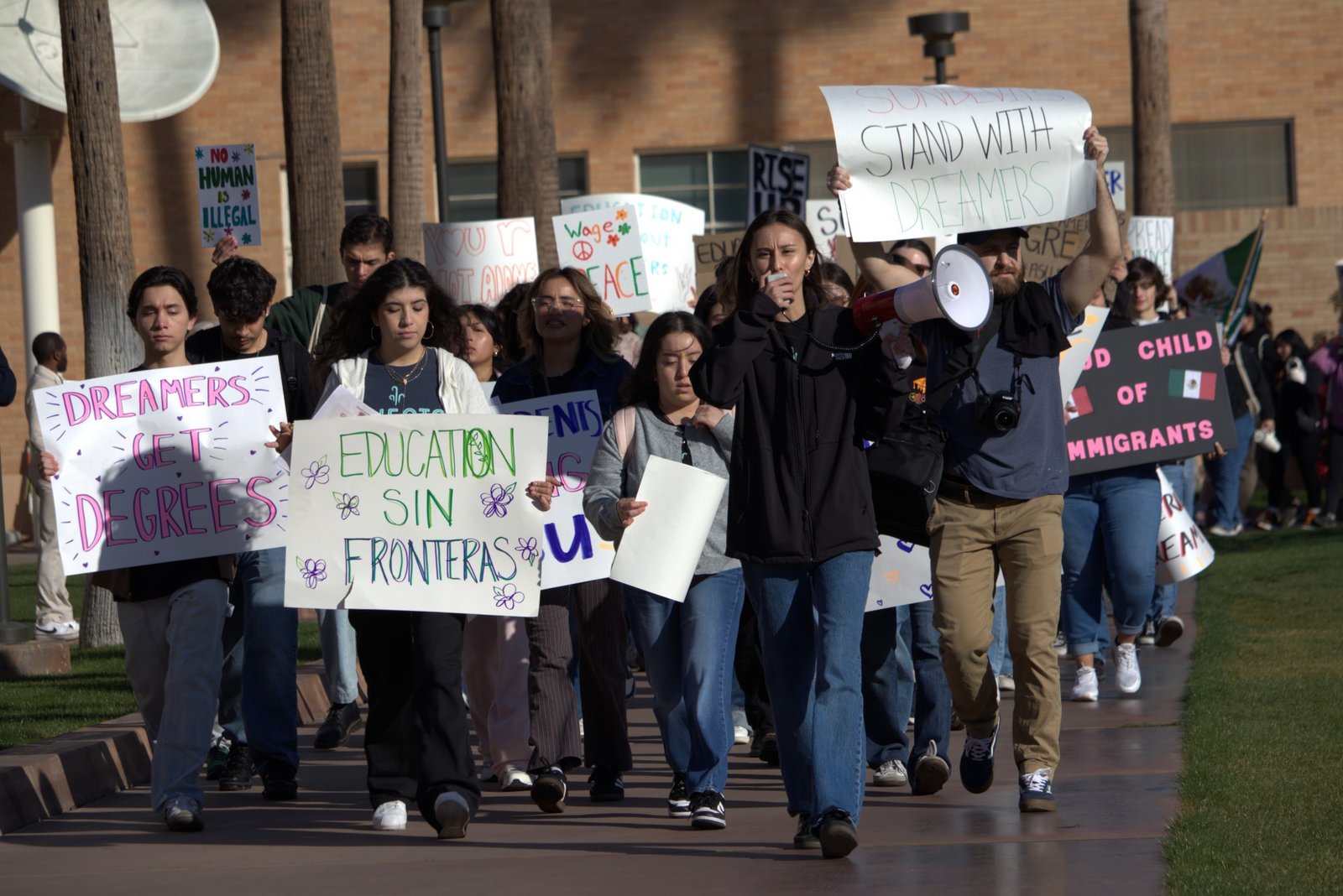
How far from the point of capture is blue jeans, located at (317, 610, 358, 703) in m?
9.27

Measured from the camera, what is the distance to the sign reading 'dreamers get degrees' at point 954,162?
726 cm

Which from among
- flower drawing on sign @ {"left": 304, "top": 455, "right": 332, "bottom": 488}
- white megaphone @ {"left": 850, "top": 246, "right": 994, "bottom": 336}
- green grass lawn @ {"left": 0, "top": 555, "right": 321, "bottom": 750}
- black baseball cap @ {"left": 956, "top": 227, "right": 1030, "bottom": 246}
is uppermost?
black baseball cap @ {"left": 956, "top": 227, "right": 1030, "bottom": 246}

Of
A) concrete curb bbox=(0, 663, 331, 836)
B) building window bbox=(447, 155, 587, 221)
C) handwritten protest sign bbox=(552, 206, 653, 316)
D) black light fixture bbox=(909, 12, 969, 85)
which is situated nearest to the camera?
concrete curb bbox=(0, 663, 331, 836)

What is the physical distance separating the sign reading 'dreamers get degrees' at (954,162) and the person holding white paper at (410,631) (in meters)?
1.58

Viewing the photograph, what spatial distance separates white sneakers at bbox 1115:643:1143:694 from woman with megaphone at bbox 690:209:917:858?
3964 millimetres

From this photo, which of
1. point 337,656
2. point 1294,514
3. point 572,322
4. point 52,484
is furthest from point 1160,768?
point 1294,514

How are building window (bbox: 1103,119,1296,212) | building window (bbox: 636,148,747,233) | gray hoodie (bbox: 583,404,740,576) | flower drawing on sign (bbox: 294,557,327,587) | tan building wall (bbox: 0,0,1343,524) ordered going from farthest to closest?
building window (bbox: 636,148,747,233) → building window (bbox: 1103,119,1296,212) → tan building wall (bbox: 0,0,1343,524) → gray hoodie (bbox: 583,404,740,576) → flower drawing on sign (bbox: 294,557,327,587)

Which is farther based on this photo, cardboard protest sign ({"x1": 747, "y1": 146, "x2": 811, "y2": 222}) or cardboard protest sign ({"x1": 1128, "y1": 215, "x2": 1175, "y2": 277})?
cardboard protest sign ({"x1": 1128, "y1": 215, "x2": 1175, "y2": 277})

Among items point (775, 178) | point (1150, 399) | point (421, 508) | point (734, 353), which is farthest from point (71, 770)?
point (775, 178)

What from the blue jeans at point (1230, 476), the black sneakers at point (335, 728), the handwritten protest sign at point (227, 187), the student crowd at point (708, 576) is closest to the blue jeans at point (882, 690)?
the student crowd at point (708, 576)

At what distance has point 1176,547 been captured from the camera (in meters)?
11.3

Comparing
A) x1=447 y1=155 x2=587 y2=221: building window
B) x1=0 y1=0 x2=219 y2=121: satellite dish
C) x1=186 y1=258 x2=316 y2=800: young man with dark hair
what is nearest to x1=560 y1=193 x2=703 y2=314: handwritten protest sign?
x1=186 y1=258 x2=316 y2=800: young man with dark hair

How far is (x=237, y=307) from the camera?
26.3 ft

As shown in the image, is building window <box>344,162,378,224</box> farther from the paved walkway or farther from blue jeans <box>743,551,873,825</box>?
blue jeans <box>743,551,873,825</box>
